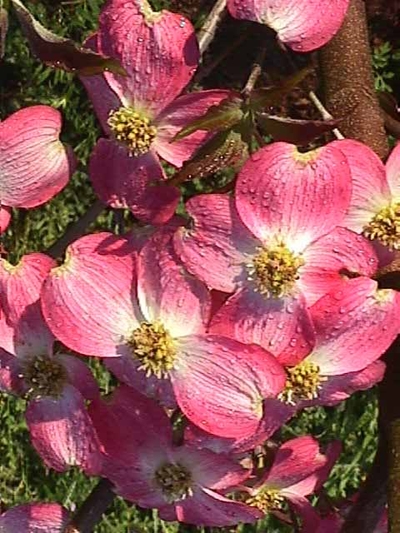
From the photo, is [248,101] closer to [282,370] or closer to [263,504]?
[282,370]

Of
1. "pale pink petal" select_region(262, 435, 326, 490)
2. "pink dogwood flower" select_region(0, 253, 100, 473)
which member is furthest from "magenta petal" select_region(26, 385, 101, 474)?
"pale pink petal" select_region(262, 435, 326, 490)

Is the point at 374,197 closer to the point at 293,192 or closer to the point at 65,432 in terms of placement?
the point at 293,192

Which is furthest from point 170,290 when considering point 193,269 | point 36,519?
point 36,519

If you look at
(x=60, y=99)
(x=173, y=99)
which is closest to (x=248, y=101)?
(x=173, y=99)

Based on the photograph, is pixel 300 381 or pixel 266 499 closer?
pixel 300 381

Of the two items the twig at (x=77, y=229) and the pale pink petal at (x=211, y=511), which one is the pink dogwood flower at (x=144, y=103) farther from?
the pale pink petal at (x=211, y=511)

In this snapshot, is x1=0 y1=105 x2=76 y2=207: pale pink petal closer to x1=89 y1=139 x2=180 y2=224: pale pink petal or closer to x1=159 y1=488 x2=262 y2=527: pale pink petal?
x1=89 y1=139 x2=180 y2=224: pale pink petal
